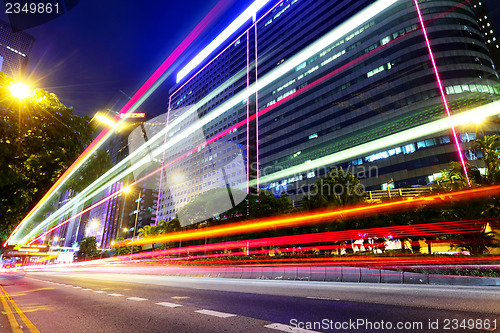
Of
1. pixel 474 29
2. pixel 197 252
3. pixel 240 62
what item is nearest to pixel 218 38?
pixel 240 62

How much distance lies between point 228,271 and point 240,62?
415ft

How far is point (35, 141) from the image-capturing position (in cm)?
764

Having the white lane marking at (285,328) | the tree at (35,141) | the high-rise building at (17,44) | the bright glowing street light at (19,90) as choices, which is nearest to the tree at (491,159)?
the white lane marking at (285,328)

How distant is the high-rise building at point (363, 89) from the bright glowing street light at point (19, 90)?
66077 mm

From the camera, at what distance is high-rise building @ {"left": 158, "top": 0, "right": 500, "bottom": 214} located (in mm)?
59031

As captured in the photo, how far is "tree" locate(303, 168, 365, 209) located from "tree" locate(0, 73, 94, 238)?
22.0 m

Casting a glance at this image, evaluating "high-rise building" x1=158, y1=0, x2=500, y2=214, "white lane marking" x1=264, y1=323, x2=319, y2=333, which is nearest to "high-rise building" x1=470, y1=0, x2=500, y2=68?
"high-rise building" x1=158, y1=0, x2=500, y2=214

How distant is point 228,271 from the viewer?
22.4 m

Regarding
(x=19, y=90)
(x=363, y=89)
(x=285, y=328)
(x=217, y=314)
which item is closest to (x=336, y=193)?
(x=217, y=314)

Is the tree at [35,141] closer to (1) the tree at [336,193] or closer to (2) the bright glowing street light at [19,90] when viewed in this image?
(2) the bright glowing street light at [19,90]

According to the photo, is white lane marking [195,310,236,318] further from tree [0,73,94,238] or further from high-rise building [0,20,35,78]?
high-rise building [0,20,35,78]

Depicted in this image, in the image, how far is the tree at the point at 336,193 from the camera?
2592 centimetres

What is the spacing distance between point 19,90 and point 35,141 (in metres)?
1.57

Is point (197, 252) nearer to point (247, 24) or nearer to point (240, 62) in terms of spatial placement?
point (240, 62)
